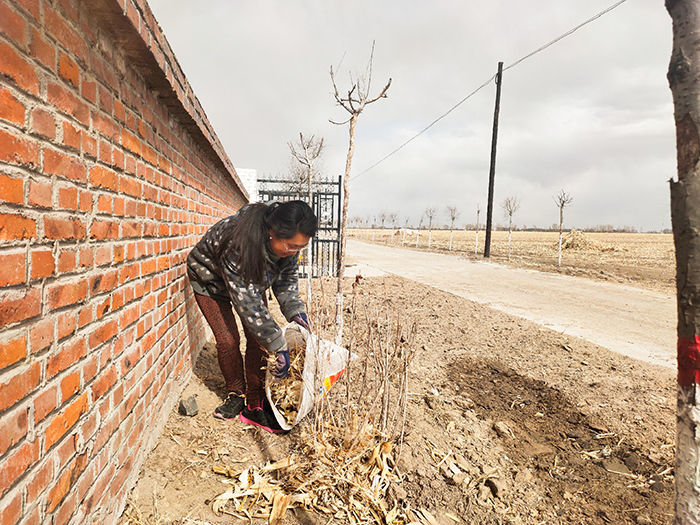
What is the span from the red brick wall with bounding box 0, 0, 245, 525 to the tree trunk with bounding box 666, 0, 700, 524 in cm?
178

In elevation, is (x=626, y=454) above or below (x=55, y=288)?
below

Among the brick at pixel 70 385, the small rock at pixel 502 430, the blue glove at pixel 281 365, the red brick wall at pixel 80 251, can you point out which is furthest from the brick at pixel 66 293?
the small rock at pixel 502 430

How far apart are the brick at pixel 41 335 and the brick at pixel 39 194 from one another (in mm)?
336

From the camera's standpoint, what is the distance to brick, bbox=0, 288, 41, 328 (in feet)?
3.05

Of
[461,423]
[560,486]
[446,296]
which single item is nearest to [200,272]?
[461,423]

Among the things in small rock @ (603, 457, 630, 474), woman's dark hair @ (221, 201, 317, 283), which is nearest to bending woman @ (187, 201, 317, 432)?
woman's dark hair @ (221, 201, 317, 283)

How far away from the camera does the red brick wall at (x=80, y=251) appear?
0.98m

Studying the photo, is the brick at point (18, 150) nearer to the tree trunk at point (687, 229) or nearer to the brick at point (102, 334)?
the brick at point (102, 334)

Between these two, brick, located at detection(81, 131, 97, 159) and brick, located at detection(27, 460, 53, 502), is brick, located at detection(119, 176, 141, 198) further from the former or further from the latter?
brick, located at detection(27, 460, 53, 502)

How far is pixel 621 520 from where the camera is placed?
6.91 ft

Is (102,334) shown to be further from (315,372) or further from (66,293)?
(315,372)

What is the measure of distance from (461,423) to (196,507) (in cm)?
198

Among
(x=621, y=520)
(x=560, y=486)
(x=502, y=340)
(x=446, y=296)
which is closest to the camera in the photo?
(x=621, y=520)

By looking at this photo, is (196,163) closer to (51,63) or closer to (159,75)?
(159,75)
